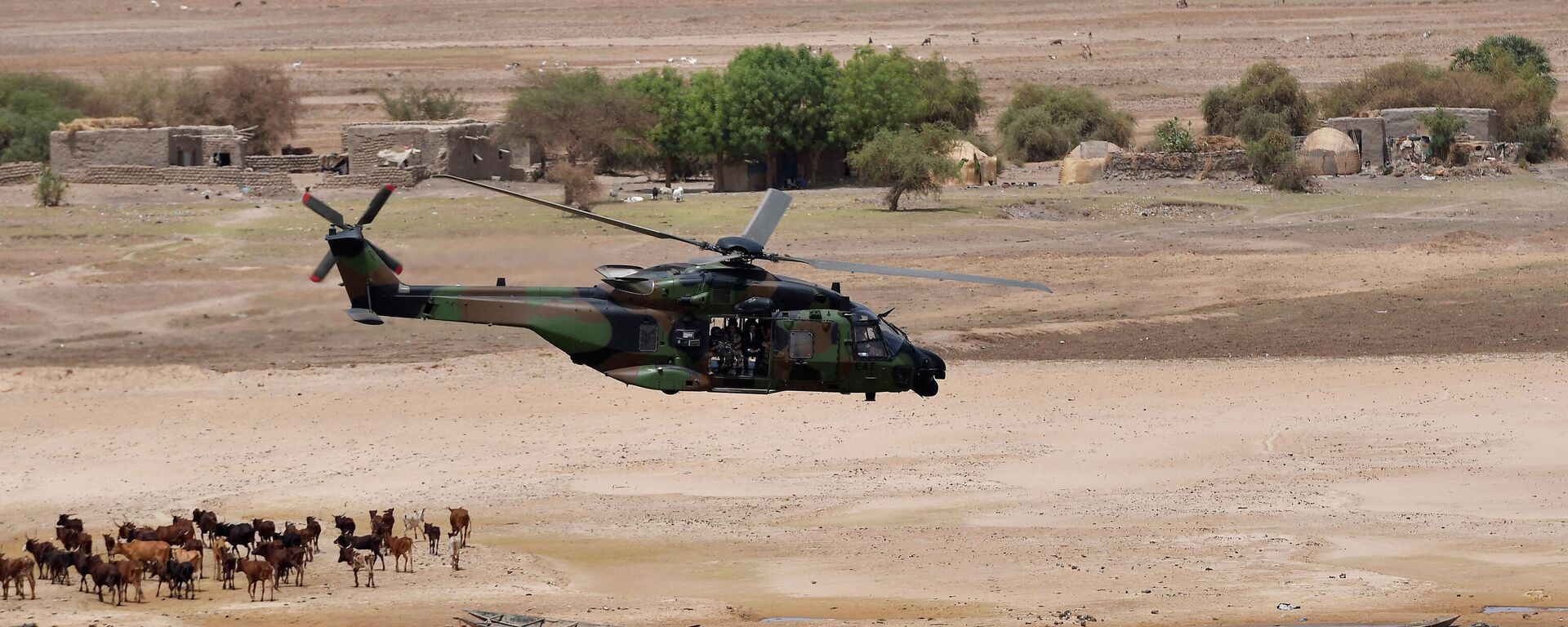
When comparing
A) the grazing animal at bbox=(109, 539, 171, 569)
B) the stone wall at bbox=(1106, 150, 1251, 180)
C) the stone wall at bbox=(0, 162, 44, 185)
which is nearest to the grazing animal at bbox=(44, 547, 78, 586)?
the grazing animal at bbox=(109, 539, 171, 569)

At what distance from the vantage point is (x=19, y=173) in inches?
2090

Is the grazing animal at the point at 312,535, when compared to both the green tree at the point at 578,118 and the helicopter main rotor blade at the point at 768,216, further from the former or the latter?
the green tree at the point at 578,118

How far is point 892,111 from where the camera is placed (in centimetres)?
5700

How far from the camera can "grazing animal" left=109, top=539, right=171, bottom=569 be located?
19955 millimetres

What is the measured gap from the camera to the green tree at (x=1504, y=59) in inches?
2638

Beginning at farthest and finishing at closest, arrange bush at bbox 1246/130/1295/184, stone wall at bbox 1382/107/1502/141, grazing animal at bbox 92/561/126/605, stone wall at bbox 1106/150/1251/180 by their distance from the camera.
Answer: stone wall at bbox 1382/107/1502/141 < stone wall at bbox 1106/150/1251/180 < bush at bbox 1246/130/1295/184 < grazing animal at bbox 92/561/126/605

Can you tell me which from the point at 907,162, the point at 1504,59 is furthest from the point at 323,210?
the point at 1504,59

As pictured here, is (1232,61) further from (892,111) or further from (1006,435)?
(1006,435)

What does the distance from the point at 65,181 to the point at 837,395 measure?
27274 millimetres

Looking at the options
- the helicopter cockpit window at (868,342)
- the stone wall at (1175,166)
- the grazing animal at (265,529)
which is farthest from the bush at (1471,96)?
the grazing animal at (265,529)

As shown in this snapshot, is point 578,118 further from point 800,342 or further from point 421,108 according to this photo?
point 800,342

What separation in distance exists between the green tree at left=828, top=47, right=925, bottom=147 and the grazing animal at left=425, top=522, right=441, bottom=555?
34.6 m

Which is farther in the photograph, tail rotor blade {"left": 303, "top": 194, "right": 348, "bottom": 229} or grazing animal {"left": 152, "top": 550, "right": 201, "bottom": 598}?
tail rotor blade {"left": 303, "top": 194, "right": 348, "bottom": 229}

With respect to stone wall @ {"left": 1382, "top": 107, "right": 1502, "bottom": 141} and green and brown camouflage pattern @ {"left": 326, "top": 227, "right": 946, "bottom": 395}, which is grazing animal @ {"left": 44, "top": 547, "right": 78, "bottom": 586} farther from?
stone wall @ {"left": 1382, "top": 107, "right": 1502, "bottom": 141}
